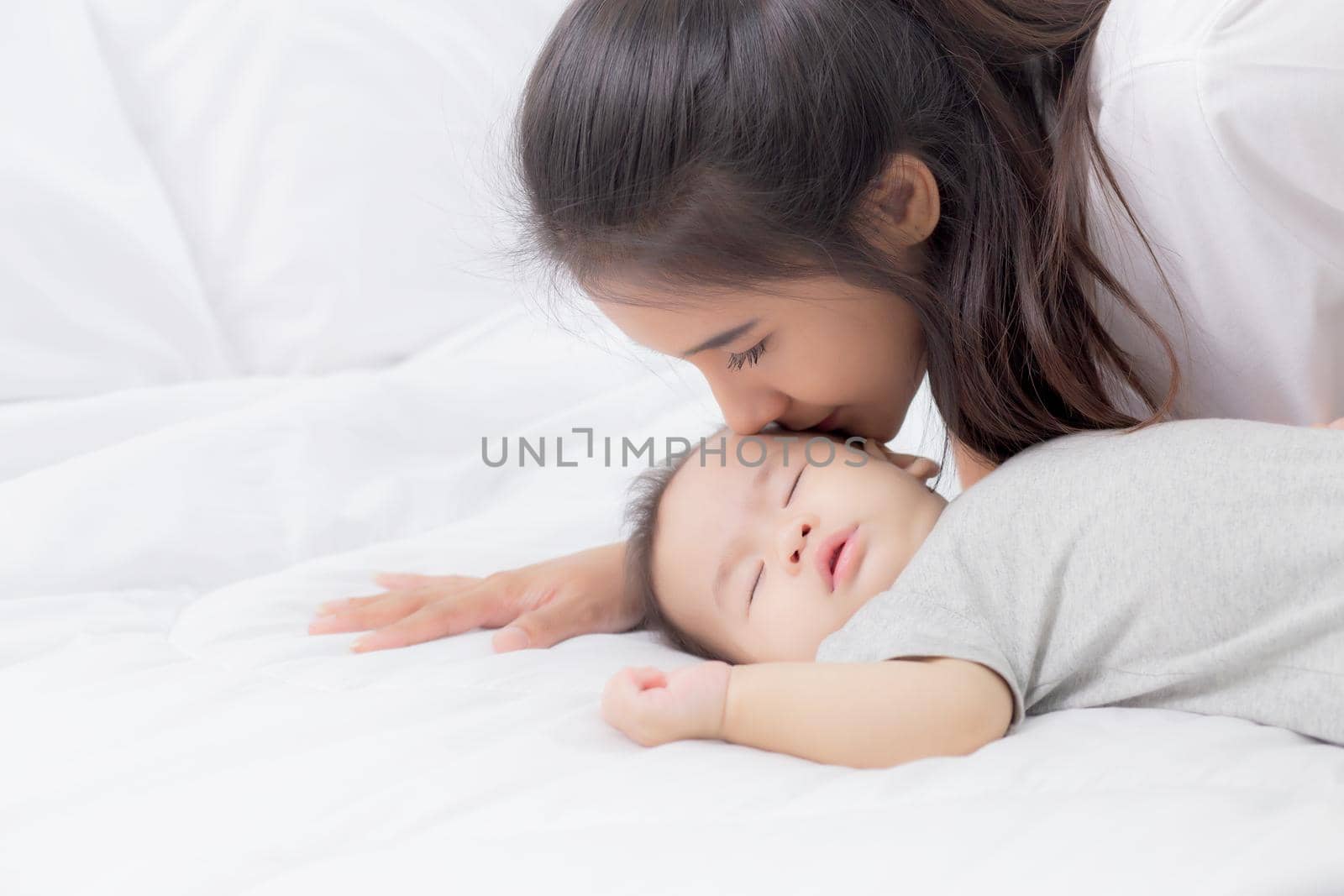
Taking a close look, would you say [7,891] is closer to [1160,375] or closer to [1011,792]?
[1011,792]

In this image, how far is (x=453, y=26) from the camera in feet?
7.17

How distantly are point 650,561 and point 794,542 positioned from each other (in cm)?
18

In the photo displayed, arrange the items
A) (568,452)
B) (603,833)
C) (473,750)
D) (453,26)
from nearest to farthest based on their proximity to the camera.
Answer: (603,833)
(473,750)
(568,452)
(453,26)

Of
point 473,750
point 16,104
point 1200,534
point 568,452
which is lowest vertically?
point 568,452

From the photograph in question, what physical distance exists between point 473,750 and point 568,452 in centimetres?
87

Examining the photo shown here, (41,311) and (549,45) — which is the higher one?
(549,45)

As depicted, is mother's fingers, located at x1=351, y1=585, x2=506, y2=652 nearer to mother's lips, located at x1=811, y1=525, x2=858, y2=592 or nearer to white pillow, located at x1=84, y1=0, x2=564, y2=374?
mother's lips, located at x1=811, y1=525, x2=858, y2=592

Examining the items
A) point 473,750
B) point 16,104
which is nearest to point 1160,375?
point 473,750

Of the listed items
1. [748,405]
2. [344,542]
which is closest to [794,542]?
[748,405]

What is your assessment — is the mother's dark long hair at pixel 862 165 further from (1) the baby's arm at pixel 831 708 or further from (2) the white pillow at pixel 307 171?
(2) the white pillow at pixel 307 171

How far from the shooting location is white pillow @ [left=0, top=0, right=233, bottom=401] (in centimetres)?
177

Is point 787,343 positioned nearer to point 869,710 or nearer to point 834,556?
point 834,556

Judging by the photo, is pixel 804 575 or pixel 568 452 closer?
pixel 804 575

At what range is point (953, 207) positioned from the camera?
106 centimetres
